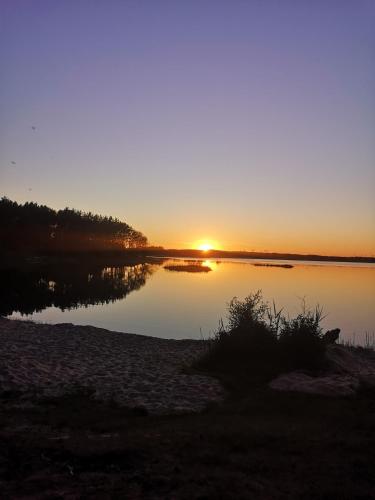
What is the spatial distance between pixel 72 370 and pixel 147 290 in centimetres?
3801

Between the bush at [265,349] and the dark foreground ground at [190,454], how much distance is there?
456 cm

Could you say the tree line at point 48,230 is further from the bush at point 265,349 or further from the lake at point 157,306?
the bush at point 265,349

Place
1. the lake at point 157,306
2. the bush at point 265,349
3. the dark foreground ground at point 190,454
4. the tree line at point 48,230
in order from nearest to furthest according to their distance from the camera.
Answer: the dark foreground ground at point 190,454
the bush at point 265,349
the lake at point 157,306
the tree line at point 48,230

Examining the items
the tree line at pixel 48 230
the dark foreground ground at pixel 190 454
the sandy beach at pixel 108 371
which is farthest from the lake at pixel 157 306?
the tree line at pixel 48 230

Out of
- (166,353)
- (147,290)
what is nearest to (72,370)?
(166,353)

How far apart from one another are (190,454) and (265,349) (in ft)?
30.1

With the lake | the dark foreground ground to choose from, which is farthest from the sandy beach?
the lake

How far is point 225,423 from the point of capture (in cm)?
872

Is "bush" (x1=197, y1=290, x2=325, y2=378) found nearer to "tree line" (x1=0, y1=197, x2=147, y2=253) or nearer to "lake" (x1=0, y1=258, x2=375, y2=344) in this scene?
"lake" (x1=0, y1=258, x2=375, y2=344)

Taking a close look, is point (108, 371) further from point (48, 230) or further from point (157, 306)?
point (48, 230)

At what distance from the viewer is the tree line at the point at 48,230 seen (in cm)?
10081

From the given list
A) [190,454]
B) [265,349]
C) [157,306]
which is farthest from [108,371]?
[157,306]

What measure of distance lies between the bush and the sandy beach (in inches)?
53.0

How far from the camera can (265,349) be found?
15414 mm
